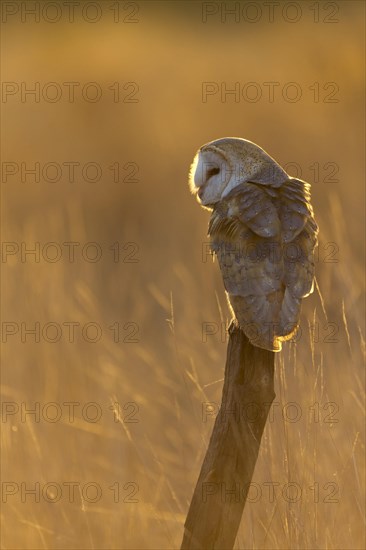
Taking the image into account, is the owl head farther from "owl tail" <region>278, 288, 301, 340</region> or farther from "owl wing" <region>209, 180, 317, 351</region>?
"owl tail" <region>278, 288, 301, 340</region>

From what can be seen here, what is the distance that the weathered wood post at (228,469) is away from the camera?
7.80 feet

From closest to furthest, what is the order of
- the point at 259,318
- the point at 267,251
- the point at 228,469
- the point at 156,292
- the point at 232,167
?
1. the point at 228,469
2. the point at 259,318
3. the point at 267,251
4. the point at 232,167
5. the point at 156,292

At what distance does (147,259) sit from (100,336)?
181 cm

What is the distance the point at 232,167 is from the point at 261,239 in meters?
0.37

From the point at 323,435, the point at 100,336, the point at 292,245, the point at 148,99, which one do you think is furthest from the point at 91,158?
the point at 292,245

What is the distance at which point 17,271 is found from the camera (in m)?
6.04

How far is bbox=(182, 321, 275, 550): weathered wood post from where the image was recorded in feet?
7.80

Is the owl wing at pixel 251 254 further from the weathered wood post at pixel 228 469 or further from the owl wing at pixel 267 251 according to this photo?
the weathered wood post at pixel 228 469

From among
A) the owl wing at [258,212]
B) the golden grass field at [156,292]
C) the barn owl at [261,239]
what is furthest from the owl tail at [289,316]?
the golden grass field at [156,292]

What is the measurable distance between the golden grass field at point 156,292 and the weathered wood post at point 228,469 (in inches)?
17.5

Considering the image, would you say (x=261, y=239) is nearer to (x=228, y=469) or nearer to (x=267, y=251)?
(x=267, y=251)

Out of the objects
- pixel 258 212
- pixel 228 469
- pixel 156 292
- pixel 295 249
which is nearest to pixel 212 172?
pixel 258 212

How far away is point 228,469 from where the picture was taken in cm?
241

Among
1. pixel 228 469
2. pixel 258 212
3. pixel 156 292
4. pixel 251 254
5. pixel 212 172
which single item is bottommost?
pixel 228 469
